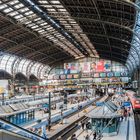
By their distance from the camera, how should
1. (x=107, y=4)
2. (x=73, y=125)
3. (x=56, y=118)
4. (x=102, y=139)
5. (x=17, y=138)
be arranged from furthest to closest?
(x=107, y=4) < (x=56, y=118) < (x=73, y=125) < (x=102, y=139) < (x=17, y=138)

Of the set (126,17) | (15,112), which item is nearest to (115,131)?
(15,112)

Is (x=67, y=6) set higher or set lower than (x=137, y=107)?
higher

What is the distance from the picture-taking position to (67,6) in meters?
48.9

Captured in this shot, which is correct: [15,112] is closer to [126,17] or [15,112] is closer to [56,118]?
[56,118]

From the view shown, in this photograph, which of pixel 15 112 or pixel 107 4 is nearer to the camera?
pixel 15 112

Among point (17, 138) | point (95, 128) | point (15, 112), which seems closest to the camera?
point (17, 138)

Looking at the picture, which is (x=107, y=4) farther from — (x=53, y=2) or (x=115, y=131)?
(x=115, y=131)

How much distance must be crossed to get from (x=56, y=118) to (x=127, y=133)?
13.4 metres

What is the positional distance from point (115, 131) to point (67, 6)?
2656 centimetres

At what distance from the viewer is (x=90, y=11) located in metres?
49.6

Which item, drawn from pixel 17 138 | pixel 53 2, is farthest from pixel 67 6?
pixel 17 138

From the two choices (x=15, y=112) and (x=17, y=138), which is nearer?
(x=17, y=138)

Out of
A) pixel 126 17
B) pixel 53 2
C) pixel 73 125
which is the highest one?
pixel 53 2

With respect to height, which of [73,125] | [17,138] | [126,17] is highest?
[126,17]
